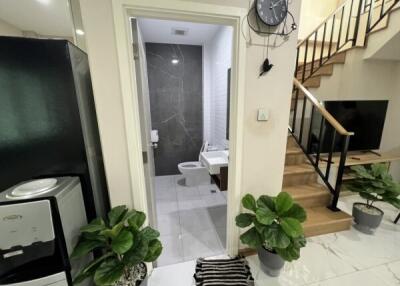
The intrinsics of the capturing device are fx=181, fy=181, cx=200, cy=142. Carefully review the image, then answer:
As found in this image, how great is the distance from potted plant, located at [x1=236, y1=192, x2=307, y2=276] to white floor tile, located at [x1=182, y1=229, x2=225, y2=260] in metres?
0.50

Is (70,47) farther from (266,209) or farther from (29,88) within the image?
(266,209)

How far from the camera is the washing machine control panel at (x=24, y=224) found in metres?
0.79

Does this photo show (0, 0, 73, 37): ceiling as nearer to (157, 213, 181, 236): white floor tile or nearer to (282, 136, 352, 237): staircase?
(157, 213, 181, 236): white floor tile

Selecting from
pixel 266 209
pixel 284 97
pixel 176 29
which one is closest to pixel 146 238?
pixel 266 209

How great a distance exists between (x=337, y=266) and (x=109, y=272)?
6.26 feet

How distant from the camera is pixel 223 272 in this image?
5.14 feet

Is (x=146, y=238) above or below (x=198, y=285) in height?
above

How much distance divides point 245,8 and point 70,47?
1.14m

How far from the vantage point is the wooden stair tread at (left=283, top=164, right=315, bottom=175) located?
2.37m

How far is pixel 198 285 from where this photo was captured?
148 cm

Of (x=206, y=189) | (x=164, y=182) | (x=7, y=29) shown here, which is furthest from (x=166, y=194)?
(x=7, y=29)

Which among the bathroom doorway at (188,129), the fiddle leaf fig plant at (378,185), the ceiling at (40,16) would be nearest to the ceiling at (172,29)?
the bathroom doorway at (188,129)

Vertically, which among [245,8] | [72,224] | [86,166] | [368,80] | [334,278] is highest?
[245,8]

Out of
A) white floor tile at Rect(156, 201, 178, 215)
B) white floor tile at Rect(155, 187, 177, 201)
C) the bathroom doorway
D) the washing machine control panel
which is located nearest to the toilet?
the bathroom doorway
